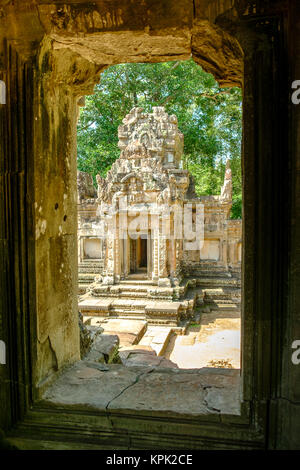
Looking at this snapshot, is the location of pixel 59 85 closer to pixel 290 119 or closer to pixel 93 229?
pixel 290 119

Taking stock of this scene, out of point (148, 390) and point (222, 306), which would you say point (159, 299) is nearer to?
point (222, 306)

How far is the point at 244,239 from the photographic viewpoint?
183 centimetres

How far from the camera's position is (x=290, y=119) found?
1.70 m

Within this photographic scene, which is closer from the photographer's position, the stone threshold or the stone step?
the stone threshold

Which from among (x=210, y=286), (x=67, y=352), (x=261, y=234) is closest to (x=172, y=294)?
(x=210, y=286)

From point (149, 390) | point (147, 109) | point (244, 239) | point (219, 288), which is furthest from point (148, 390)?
point (147, 109)

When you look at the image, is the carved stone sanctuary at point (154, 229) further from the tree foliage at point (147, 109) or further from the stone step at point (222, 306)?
the tree foliage at point (147, 109)

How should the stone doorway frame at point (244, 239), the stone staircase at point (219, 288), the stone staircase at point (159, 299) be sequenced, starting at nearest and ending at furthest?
the stone doorway frame at point (244, 239) < the stone staircase at point (159, 299) < the stone staircase at point (219, 288)

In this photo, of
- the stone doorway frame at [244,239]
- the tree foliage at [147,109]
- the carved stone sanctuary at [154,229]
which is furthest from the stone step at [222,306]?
the stone doorway frame at [244,239]

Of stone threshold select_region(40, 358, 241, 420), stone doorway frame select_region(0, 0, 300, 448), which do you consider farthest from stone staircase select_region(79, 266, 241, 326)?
stone doorway frame select_region(0, 0, 300, 448)

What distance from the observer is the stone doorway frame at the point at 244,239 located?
68.0 inches

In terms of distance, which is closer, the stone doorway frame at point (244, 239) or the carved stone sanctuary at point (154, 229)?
the stone doorway frame at point (244, 239)

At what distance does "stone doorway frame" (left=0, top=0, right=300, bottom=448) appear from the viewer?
1.73m

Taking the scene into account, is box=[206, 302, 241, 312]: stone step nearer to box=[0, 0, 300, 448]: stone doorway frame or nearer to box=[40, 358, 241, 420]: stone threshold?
box=[40, 358, 241, 420]: stone threshold
